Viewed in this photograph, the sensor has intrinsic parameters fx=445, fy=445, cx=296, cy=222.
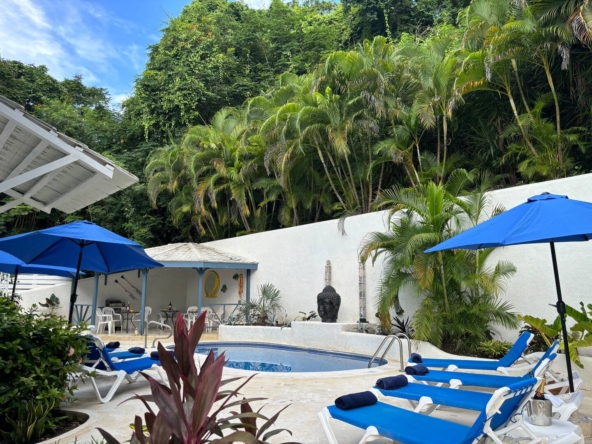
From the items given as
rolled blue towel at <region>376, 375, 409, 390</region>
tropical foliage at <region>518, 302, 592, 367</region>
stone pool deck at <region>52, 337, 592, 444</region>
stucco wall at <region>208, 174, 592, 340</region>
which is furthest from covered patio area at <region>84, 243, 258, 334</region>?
rolled blue towel at <region>376, 375, 409, 390</region>

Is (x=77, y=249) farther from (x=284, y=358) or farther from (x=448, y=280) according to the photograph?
(x=448, y=280)

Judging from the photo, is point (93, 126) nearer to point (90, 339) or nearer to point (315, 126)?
point (315, 126)

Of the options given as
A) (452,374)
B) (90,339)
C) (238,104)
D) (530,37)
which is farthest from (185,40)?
(452,374)

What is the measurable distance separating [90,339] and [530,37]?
9.27 metres

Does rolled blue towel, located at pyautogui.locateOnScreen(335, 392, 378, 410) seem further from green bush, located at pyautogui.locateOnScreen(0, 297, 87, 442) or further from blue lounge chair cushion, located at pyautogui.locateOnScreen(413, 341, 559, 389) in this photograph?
green bush, located at pyautogui.locateOnScreen(0, 297, 87, 442)

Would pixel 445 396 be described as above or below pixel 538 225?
below

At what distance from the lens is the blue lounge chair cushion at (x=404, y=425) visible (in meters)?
2.96

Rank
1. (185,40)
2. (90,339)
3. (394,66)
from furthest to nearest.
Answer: (185,40)
(394,66)
(90,339)

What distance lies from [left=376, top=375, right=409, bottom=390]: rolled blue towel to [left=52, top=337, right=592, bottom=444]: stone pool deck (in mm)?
467

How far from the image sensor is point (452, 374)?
4.86 metres

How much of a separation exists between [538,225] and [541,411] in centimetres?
168

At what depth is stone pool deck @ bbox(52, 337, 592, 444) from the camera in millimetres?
4051

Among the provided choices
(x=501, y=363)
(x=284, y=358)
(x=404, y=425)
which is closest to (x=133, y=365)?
(x=404, y=425)

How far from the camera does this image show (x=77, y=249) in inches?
261
